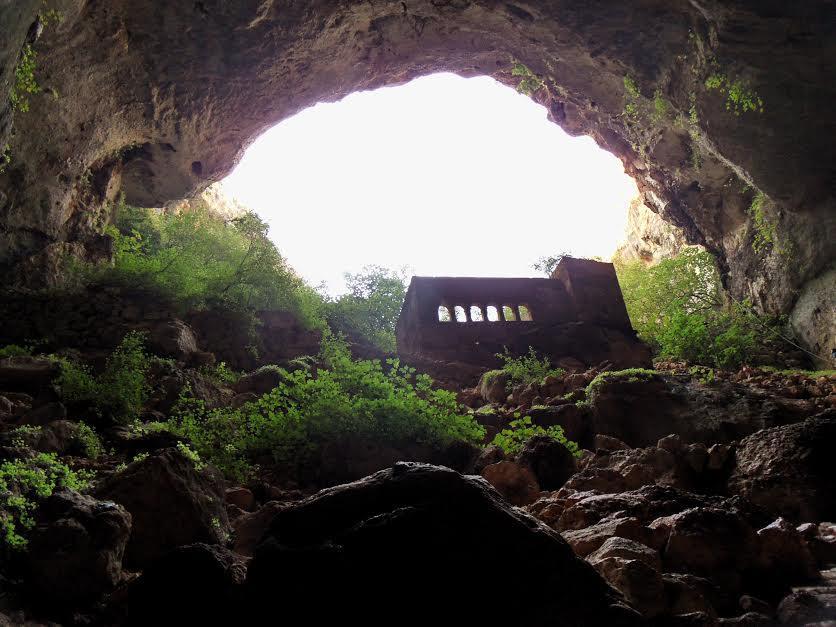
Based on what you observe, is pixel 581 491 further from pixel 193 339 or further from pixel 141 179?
pixel 141 179

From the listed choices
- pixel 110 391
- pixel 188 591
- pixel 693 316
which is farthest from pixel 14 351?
pixel 693 316

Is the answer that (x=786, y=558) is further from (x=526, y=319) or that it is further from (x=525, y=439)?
(x=526, y=319)

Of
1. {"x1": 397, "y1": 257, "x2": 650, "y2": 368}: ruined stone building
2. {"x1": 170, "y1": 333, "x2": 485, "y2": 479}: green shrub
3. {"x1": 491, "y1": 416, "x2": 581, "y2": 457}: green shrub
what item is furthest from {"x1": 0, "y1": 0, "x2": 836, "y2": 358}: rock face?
{"x1": 491, "y1": 416, "x2": 581, "y2": 457}: green shrub

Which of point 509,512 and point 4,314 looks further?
point 4,314

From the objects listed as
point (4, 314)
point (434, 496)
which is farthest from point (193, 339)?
point (434, 496)

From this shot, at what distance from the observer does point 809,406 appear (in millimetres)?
6492

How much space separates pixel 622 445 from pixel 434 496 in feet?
13.7

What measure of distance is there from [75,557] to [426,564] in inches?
69.8

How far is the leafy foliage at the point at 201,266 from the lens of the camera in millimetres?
12758

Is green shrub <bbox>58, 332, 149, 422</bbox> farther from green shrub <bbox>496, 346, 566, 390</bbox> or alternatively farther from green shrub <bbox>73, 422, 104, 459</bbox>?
green shrub <bbox>496, 346, 566, 390</bbox>

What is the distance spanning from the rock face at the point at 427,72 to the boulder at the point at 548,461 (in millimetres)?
9091

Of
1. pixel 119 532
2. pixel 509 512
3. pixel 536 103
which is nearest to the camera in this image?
pixel 509 512

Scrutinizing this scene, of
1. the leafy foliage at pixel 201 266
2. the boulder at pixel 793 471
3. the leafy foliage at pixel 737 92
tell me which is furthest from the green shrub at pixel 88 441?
the leafy foliage at pixel 737 92

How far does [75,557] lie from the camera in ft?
8.39
